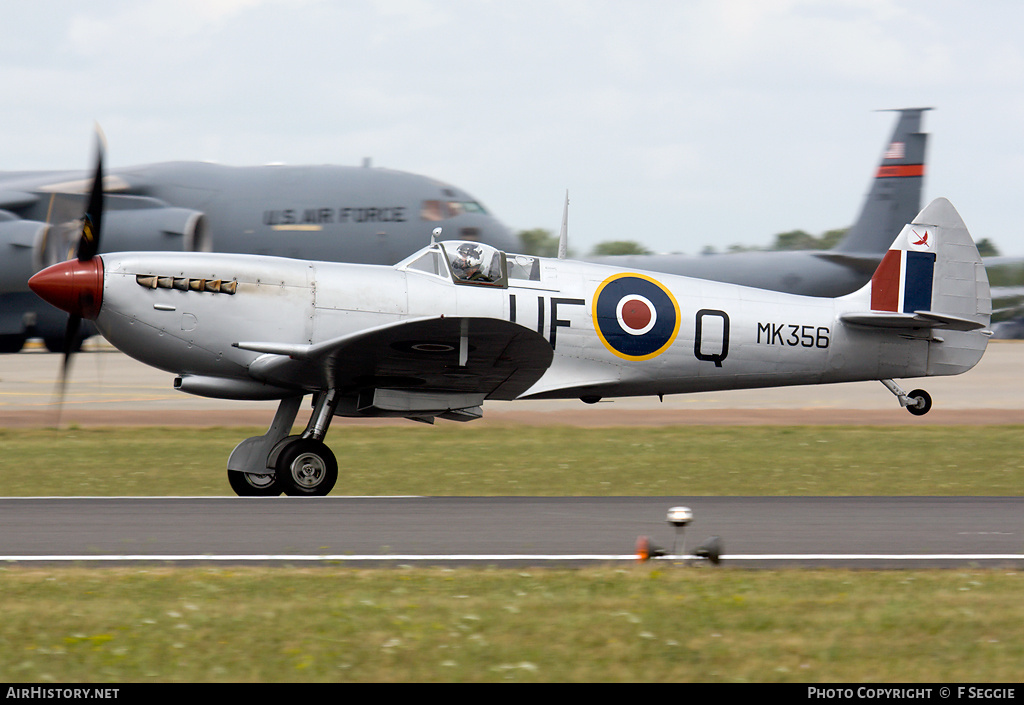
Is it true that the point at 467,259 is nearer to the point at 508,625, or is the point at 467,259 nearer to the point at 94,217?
the point at 94,217

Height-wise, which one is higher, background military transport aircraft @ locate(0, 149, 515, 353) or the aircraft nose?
background military transport aircraft @ locate(0, 149, 515, 353)

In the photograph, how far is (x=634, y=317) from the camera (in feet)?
39.1

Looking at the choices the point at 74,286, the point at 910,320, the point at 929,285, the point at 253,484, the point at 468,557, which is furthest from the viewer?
the point at 929,285

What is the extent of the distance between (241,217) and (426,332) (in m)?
19.7

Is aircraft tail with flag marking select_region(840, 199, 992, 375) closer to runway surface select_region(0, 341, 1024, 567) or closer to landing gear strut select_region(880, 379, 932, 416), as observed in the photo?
landing gear strut select_region(880, 379, 932, 416)

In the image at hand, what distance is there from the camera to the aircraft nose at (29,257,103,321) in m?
10.5

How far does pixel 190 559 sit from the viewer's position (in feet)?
23.8

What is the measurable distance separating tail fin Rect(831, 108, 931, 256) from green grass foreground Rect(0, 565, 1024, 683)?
26.1m

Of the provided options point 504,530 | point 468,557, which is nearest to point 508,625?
point 468,557

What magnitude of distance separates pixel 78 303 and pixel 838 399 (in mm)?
18497

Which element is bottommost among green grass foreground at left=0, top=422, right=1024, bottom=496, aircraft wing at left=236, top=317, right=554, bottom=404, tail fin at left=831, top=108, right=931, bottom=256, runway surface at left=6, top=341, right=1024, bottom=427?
runway surface at left=6, top=341, right=1024, bottom=427

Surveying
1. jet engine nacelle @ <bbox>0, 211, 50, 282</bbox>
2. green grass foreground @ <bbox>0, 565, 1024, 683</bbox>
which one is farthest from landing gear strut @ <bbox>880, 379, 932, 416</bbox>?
jet engine nacelle @ <bbox>0, 211, 50, 282</bbox>

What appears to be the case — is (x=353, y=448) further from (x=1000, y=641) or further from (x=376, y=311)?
(x=1000, y=641)

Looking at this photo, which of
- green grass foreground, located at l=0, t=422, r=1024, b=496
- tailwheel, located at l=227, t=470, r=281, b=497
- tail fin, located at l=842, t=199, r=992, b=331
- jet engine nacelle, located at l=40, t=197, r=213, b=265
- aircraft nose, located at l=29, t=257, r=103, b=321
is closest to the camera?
aircraft nose, located at l=29, t=257, r=103, b=321
